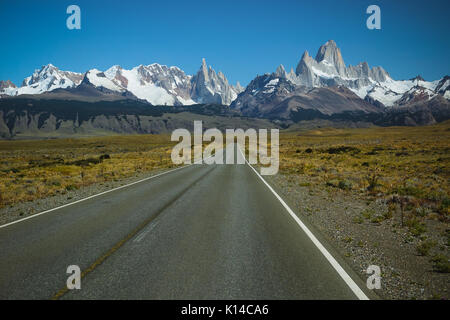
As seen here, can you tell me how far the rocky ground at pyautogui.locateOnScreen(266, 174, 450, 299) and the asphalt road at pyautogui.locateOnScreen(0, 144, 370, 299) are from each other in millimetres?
797

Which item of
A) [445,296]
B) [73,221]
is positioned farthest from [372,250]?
[73,221]

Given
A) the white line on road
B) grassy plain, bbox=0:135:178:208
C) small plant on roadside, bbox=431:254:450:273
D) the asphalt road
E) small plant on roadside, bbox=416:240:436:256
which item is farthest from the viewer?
grassy plain, bbox=0:135:178:208

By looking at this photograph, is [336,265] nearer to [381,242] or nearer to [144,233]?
[381,242]

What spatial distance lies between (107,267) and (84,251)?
1.26 m

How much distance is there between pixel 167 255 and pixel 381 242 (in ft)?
17.8

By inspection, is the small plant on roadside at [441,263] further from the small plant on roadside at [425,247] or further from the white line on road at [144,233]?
the white line on road at [144,233]

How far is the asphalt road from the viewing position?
470 centimetres

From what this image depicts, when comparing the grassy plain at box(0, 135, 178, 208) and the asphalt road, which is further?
the grassy plain at box(0, 135, 178, 208)

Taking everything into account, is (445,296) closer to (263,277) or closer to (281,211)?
(263,277)

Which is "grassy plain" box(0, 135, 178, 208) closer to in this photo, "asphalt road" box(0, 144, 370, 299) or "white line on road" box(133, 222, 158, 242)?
"asphalt road" box(0, 144, 370, 299)

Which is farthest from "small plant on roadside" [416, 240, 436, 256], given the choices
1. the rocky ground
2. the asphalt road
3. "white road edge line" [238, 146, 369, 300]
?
the asphalt road

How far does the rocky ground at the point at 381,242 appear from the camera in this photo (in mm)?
5168

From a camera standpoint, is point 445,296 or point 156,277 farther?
point 156,277

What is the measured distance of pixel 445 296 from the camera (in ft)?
15.6
